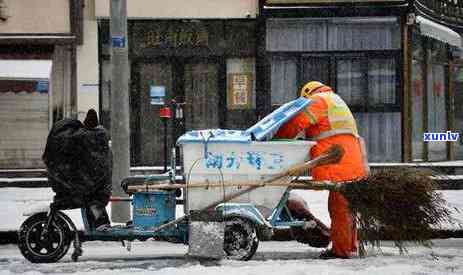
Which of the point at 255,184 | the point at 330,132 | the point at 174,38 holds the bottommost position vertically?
the point at 255,184

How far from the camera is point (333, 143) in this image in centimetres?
847

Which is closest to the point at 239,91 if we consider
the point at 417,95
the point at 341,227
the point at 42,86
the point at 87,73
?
the point at 87,73

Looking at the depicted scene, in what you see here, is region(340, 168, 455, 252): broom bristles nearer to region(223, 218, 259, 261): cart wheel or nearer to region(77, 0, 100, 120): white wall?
region(223, 218, 259, 261): cart wheel

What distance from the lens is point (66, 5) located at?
18.6 metres

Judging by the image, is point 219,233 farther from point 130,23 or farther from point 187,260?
point 130,23

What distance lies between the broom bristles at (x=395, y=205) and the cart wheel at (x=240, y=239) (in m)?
0.97

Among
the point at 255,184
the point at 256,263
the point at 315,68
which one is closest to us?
the point at 256,263

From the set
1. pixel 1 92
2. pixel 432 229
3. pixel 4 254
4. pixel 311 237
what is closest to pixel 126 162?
pixel 4 254

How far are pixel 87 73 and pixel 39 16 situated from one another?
1596 millimetres

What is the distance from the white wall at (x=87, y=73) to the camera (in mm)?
18672

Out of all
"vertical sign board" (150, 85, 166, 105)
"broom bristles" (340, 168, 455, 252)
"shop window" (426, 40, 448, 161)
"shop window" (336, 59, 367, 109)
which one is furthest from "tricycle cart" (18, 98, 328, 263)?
"shop window" (426, 40, 448, 161)

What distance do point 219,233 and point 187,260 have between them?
0.60 m

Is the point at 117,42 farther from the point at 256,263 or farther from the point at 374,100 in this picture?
the point at 374,100

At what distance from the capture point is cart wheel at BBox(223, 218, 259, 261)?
8.27 metres
